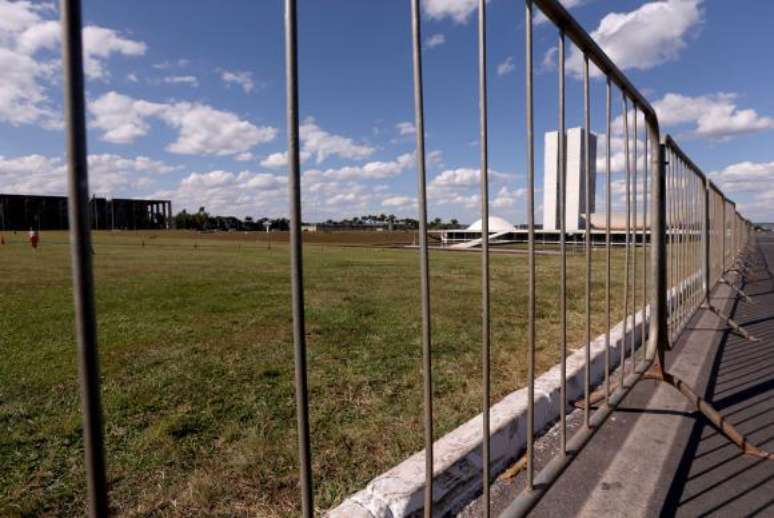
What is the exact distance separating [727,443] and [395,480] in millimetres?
2025

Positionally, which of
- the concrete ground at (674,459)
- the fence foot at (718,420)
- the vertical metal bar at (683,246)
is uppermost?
the vertical metal bar at (683,246)

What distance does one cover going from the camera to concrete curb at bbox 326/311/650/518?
1690 mm

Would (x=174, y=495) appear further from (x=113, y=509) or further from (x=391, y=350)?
(x=391, y=350)

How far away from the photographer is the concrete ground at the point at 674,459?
1961 mm

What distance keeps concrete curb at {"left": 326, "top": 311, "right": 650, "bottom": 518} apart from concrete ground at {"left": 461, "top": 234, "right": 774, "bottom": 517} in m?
0.10

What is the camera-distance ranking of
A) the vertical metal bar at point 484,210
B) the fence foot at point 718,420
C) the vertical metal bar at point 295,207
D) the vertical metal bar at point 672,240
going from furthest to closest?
the vertical metal bar at point 672,240
the fence foot at point 718,420
the vertical metal bar at point 484,210
the vertical metal bar at point 295,207

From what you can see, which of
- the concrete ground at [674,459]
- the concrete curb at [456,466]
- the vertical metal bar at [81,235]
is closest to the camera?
the vertical metal bar at [81,235]

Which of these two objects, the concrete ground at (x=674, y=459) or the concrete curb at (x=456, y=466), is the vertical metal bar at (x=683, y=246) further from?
the concrete curb at (x=456, y=466)

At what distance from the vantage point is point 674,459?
7.77 feet

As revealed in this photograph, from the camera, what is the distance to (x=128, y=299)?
25.1ft

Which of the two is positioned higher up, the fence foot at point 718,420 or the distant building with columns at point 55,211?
the distant building with columns at point 55,211

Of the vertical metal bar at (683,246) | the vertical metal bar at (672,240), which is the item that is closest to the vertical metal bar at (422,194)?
the vertical metal bar at (672,240)

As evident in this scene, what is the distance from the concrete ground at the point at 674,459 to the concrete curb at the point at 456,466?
0.33 feet

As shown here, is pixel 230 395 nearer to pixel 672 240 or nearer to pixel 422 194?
pixel 422 194
